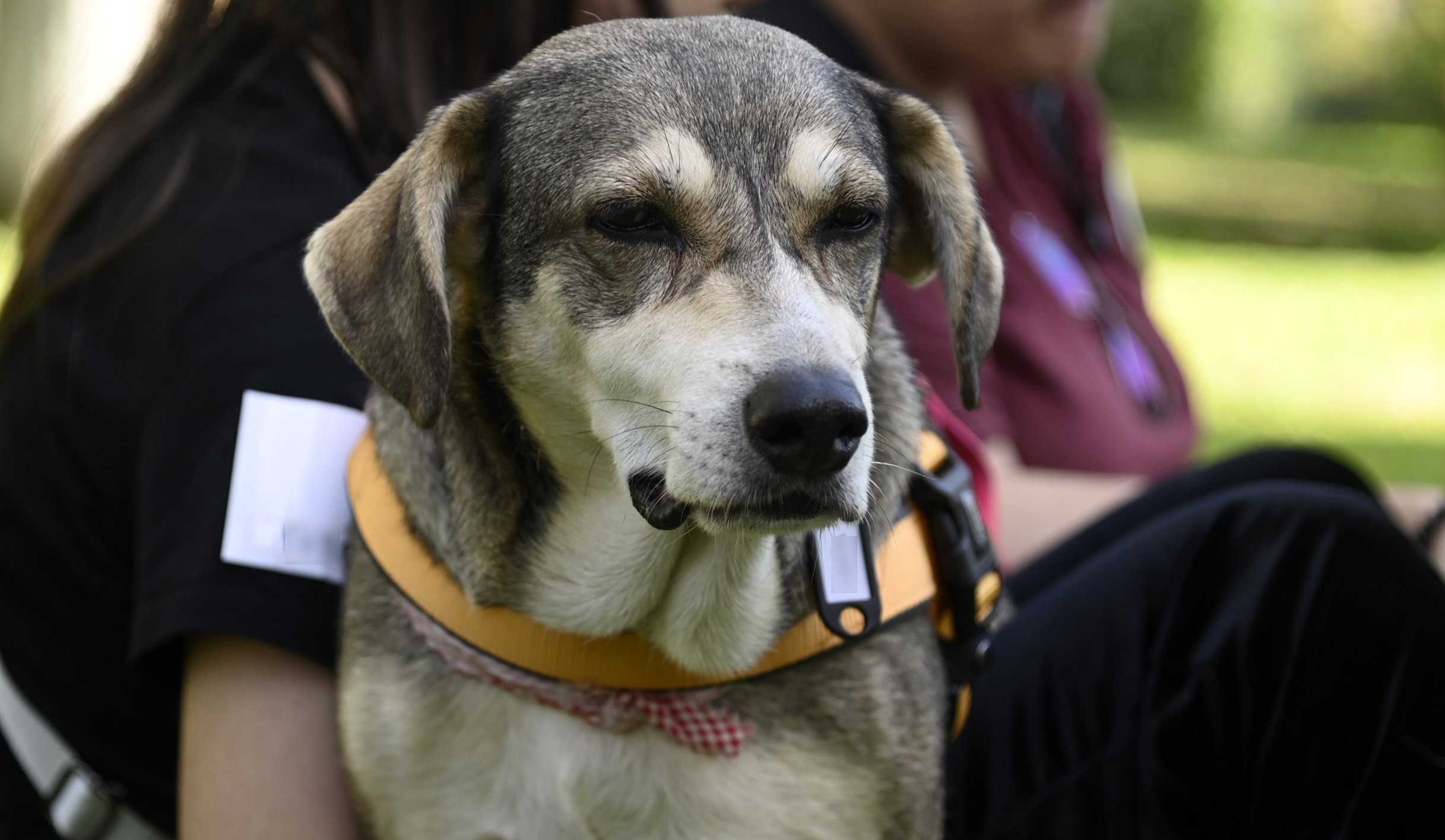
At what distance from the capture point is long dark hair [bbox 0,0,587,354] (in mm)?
2742

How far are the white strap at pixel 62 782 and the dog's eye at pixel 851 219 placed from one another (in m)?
1.73

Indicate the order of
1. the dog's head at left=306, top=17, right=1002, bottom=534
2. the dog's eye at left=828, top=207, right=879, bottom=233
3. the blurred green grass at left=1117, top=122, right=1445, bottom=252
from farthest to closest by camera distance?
the blurred green grass at left=1117, top=122, right=1445, bottom=252, the dog's eye at left=828, top=207, right=879, bottom=233, the dog's head at left=306, top=17, right=1002, bottom=534

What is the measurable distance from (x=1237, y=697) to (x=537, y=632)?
4.05 ft

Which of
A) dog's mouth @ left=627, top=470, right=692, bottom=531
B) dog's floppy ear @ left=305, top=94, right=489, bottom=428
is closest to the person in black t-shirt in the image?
dog's floppy ear @ left=305, top=94, right=489, bottom=428

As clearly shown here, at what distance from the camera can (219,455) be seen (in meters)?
2.38

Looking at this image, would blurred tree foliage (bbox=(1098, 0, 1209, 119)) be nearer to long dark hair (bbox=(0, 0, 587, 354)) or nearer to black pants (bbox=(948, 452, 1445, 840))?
long dark hair (bbox=(0, 0, 587, 354))

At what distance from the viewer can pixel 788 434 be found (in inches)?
76.2

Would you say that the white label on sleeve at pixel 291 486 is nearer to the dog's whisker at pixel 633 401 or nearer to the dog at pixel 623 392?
the dog at pixel 623 392

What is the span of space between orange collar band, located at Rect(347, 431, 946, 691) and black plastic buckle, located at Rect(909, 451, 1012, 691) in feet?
0.41

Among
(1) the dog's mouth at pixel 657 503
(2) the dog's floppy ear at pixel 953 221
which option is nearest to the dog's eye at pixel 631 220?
(1) the dog's mouth at pixel 657 503

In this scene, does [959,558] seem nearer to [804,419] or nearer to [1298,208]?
[804,419]

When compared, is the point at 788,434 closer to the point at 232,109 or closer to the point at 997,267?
the point at 997,267

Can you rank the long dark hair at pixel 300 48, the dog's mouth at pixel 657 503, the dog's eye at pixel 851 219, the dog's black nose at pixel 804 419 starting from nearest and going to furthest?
the dog's black nose at pixel 804 419 < the dog's mouth at pixel 657 503 < the dog's eye at pixel 851 219 < the long dark hair at pixel 300 48

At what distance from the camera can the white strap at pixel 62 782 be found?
8.54ft
